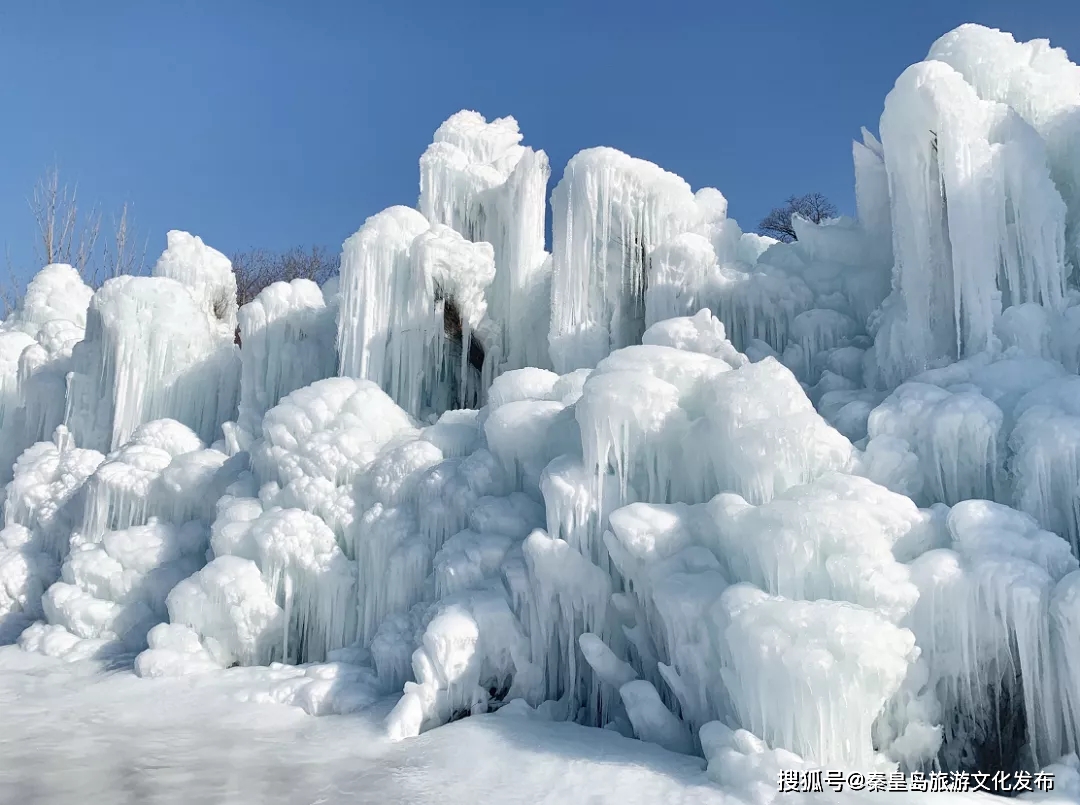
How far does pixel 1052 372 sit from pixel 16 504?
561 inches

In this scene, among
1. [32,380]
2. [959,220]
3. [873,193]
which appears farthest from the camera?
[32,380]

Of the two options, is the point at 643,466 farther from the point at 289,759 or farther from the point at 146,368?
the point at 146,368

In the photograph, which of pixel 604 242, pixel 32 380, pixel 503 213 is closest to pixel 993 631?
pixel 604 242

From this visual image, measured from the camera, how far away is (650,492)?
7.84 metres

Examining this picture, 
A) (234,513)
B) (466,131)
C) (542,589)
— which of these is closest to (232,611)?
(234,513)

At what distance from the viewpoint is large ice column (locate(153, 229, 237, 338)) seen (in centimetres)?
1645

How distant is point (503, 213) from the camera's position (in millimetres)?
14867

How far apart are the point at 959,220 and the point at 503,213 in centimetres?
806

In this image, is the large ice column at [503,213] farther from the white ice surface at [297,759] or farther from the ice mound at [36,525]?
the white ice surface at [297,759]

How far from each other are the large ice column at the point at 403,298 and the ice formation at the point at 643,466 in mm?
56

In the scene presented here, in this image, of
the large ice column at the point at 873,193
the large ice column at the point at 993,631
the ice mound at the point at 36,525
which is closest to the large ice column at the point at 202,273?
the ice mound at the point at 36,525

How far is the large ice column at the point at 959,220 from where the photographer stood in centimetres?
875

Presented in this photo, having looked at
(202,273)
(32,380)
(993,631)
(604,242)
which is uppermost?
(202,273)

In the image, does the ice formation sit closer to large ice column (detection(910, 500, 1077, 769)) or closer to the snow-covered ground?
large ice column (detection(910, 500, 1077, 769))
